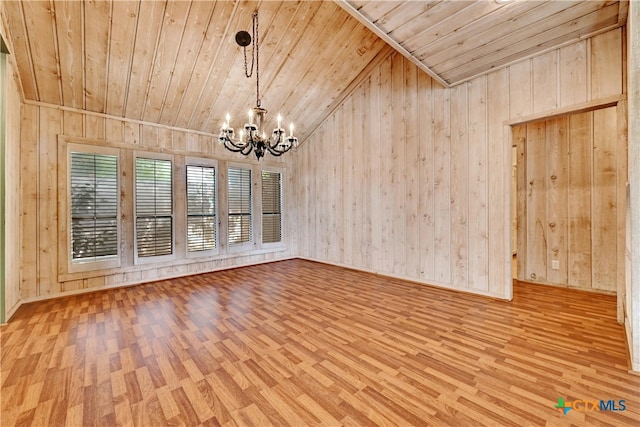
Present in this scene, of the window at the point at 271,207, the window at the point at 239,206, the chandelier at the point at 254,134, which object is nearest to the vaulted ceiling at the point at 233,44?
the chandelier at the point at 254,134

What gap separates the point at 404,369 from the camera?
1949 mm

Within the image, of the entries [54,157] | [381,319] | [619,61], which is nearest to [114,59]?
[54,157]

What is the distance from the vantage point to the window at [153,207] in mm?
4383

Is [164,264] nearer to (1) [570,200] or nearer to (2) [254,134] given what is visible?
(2) [254,134]

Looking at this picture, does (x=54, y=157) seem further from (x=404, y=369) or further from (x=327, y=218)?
(x=404, y=369)

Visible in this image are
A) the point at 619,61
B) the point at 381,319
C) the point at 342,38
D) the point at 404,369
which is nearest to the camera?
the point at 404,369

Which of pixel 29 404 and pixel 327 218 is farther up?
pixel 327 218

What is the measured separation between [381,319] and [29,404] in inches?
109

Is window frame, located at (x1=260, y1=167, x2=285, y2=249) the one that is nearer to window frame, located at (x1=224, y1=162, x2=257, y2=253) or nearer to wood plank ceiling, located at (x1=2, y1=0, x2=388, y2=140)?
window frame, located at (x1=224, y1=162, x2=257, y2=253)

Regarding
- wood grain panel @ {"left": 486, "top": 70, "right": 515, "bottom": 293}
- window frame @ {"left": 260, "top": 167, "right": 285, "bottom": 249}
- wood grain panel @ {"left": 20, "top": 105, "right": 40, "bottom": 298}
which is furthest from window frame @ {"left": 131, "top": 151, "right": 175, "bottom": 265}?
wood grain panel @ {"left": 486, "top": 70, "right": 515, "bottom": 293}

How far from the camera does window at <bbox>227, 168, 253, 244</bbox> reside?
5.43m

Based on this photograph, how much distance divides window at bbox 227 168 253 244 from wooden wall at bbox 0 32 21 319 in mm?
2857

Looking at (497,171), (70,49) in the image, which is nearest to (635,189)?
(497,171)

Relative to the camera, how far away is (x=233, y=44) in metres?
3.61
